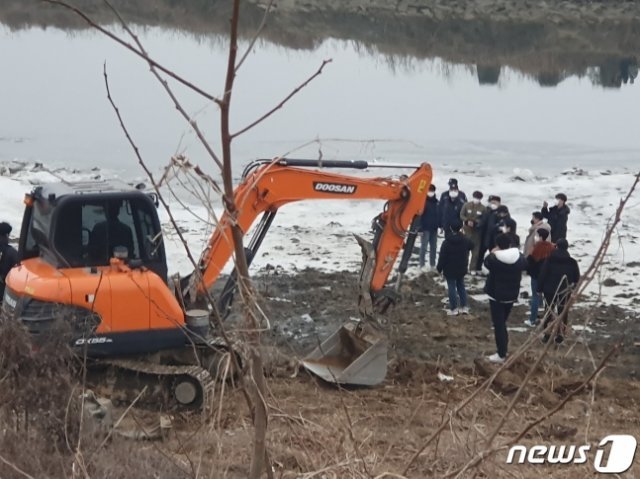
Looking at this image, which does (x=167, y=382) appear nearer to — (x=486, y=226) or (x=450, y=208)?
(x=486, y=226)

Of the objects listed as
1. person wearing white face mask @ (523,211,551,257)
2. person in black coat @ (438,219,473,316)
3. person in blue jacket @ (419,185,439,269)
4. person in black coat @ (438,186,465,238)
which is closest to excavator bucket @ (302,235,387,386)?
person in black coat @ (438,219,473,316)

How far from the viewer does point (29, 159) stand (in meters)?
22.7

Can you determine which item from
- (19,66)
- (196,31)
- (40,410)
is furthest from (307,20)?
(40,410)

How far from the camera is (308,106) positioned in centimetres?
3070

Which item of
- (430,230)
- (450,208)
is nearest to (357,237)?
(430,230)

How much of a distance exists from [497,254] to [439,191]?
8.62 metres

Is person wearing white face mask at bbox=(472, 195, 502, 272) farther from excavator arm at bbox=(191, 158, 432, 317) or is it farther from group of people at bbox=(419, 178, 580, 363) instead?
excavator arm at bbox=(191, 158, 432, 317)

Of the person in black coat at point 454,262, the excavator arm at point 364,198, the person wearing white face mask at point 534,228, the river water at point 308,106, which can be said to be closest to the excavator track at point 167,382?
the excavator arm at point 364,198

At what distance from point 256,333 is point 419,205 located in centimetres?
810

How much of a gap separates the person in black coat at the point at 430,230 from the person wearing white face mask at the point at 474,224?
0.49 metres

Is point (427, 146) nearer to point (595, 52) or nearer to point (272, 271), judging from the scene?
point (272, 271)

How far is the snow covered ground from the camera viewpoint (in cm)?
1527

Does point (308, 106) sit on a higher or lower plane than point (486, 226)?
lower

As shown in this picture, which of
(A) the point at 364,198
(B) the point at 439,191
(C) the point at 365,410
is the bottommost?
(B) the point at 439,191
